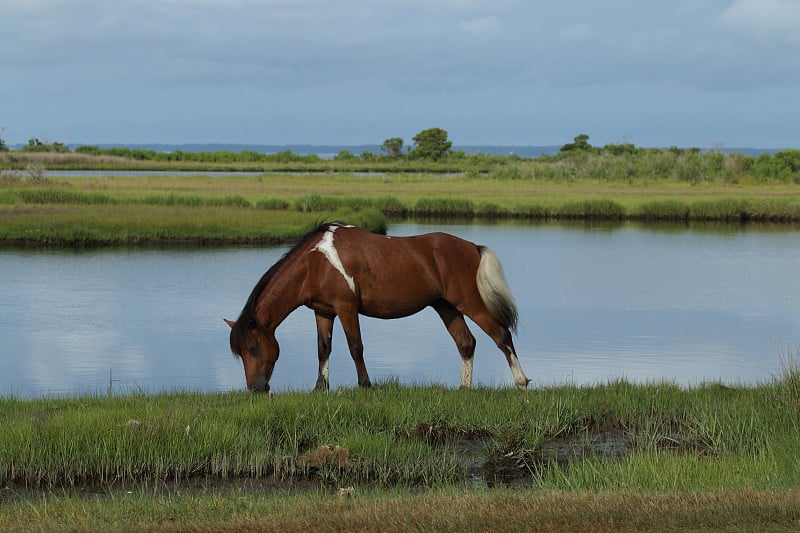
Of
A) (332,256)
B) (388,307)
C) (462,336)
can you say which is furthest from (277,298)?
(462,336)

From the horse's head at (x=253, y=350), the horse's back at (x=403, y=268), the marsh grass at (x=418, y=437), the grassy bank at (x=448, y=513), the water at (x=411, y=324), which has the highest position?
the horse's back at (x=403, y=268)

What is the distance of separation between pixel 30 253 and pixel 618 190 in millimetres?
36723

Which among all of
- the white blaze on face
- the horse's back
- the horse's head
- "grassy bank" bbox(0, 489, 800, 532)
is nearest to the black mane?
the horse's head

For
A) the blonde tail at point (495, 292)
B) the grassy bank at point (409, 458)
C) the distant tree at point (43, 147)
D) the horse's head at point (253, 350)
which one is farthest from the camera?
the distant tree at point (43, 147)

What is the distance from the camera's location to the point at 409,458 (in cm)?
811

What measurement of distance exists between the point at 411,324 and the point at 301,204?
23.4m

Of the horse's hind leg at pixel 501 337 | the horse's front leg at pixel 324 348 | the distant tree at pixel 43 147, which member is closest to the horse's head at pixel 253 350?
the horse's front leg at pixel 324 348

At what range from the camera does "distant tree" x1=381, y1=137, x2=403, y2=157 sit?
125412 millimetres

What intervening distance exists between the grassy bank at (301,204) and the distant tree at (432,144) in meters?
52.2

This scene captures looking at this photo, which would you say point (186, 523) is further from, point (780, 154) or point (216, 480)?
point (780, 154)

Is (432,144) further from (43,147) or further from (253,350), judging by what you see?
(253,350)

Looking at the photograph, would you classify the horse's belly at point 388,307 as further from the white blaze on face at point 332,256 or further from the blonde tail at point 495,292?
the blonde tail at point 495,292

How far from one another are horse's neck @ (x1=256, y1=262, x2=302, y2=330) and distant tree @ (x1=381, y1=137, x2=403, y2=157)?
379ft

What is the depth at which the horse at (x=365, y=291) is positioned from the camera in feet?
32.9
